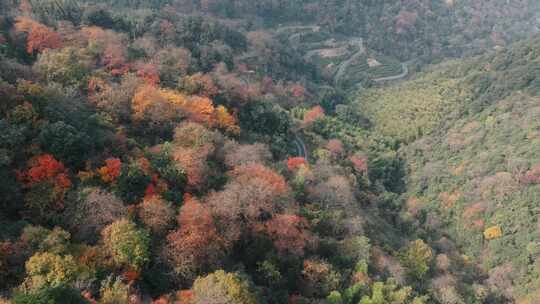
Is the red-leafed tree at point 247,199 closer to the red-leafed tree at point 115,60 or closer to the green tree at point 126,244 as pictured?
the green tree at point 126,244

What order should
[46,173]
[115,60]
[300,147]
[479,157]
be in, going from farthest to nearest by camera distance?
[479,157] < [300,147] < [115,60] < [46,173]

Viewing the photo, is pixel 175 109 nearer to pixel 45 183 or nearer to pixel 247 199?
pixel 247 199

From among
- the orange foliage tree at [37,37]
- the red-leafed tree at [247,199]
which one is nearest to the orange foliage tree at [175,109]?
the red-leafed tree at [247,199]

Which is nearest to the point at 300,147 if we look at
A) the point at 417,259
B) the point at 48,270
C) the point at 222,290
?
the point at 417,259

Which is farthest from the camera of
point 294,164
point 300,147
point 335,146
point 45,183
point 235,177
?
point 335,146

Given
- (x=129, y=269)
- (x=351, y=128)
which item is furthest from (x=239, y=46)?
(x=129, y=269)
